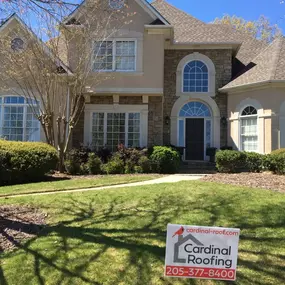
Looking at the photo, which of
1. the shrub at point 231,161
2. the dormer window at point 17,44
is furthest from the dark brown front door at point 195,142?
the dormer window at point 17,44

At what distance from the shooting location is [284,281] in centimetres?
383

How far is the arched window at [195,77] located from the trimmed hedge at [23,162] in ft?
28.3

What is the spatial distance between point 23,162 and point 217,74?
1068cm

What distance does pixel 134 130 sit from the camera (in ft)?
51.3

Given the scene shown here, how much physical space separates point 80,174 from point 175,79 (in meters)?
7.48

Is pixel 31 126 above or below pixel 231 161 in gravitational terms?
above

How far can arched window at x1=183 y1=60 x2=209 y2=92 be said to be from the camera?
17062 mm

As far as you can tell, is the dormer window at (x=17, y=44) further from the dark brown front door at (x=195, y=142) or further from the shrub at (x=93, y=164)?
the dark brown front door at (x=195, y=142)

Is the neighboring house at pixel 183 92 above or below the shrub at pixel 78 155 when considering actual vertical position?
above

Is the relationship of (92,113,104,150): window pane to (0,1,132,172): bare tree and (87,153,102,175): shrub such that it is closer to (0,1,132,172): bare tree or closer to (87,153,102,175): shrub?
(0,1,132,172): bare tree

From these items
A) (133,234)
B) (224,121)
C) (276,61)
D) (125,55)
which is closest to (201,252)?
(133,234)

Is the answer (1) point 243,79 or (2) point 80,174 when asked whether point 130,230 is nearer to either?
(2) point 80,174

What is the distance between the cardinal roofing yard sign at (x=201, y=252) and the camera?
2630 mm

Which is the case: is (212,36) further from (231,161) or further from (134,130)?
(231,161)
